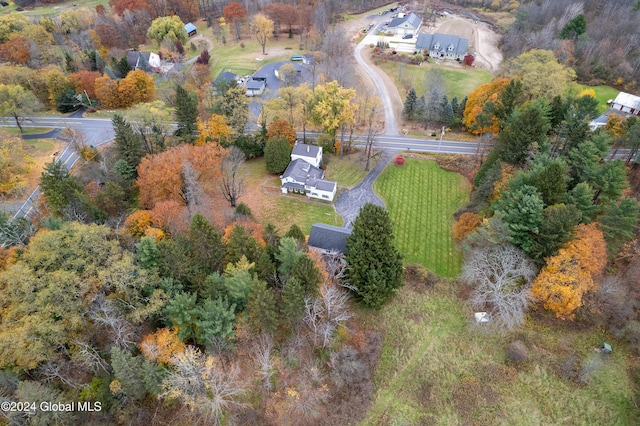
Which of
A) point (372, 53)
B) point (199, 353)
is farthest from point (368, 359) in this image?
point (372, 53)

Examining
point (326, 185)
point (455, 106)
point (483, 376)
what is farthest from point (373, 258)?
point (455, 106)

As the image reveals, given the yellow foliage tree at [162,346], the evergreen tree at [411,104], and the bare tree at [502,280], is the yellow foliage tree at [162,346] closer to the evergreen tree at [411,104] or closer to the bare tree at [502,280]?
the bare tree at [502,280]

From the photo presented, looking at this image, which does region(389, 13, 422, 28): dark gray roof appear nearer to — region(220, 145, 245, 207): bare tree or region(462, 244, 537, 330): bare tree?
region(220, 145, 245, 207): bare tree

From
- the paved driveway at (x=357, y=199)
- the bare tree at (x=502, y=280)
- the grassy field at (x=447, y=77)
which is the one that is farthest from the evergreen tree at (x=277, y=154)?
the grassy field at (x=447, y=77)

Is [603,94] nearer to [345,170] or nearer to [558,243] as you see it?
[345,170]

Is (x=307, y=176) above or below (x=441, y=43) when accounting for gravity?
below

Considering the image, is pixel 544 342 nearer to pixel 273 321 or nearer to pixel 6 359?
pixel 273 321

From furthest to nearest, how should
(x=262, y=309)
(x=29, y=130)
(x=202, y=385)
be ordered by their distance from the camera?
(x=29, y=130) → (x=262, y=309) → (x=202, y=385)
